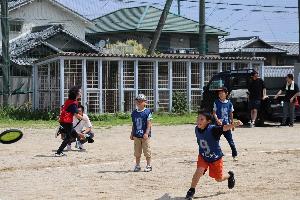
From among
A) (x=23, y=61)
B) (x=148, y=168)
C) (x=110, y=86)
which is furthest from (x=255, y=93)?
(x=23, y=61)

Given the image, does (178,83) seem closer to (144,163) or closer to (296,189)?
(144,163)

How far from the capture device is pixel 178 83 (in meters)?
28.4

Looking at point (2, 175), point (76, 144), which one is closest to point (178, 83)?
point (76, 144)

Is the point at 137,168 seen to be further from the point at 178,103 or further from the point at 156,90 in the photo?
the point at 178,103

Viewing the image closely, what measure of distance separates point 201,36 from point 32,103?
8.54 meters

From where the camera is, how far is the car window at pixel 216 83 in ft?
75.5

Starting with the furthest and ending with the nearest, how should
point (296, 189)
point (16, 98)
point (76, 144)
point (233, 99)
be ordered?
1. point (16, 98)
2. point (233, 99)
3. point (76, 144)
4. point (296, 189)

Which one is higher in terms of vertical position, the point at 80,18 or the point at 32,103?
the point at 80,18

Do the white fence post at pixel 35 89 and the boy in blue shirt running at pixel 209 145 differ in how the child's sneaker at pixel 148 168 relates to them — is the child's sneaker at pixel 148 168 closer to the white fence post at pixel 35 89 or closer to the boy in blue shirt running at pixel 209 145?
the boy in blue shirt running at pixel 209 145

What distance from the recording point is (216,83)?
23.2 m

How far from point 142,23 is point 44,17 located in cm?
809

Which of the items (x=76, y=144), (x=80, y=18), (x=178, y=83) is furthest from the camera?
(x=80, y=18)

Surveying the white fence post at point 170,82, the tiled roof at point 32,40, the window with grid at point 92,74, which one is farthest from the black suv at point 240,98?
the tiled roof at point 32,40

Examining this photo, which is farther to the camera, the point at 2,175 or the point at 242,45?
the point at 242,45
